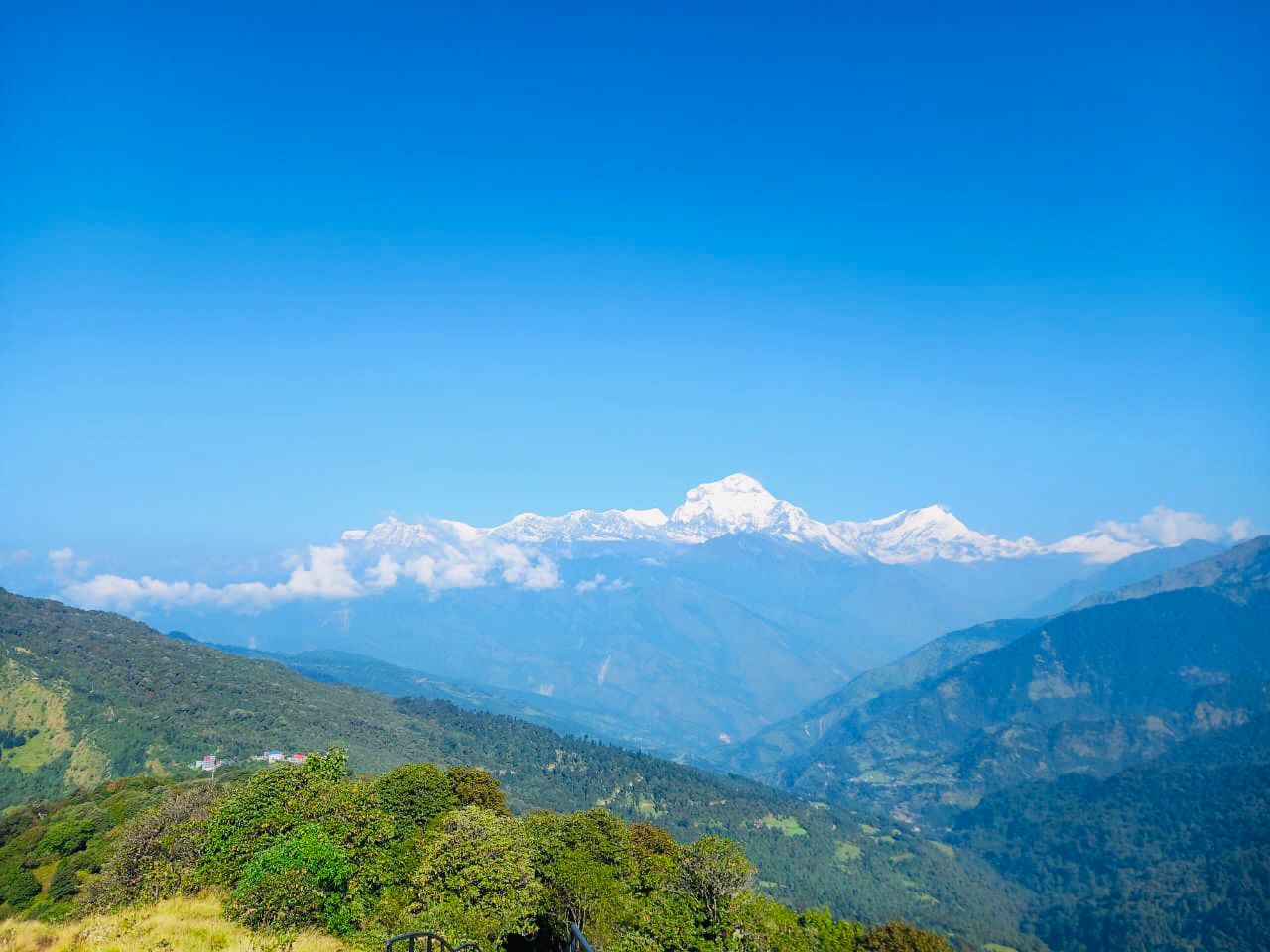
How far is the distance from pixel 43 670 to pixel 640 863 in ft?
677

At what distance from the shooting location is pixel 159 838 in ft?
156

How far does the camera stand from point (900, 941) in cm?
5850

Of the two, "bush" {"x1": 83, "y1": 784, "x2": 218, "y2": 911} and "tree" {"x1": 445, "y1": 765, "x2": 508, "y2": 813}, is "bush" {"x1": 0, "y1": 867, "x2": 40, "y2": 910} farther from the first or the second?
"tree" {"x1": 445, "y1": 765, "x2": 508, "y2": 813}

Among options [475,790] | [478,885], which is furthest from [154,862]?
[475,790]

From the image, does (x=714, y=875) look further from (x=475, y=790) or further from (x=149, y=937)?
(x=475, y=790)

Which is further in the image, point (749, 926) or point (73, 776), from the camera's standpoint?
point (73, 776)

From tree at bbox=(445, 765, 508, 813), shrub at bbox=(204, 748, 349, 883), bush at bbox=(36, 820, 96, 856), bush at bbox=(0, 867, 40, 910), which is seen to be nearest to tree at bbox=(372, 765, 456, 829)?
tree at bbox=(445, 765, 508, 813)

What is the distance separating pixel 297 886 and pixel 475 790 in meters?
35.9

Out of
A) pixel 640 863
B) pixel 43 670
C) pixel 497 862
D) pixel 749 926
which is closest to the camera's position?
pixel 749 926

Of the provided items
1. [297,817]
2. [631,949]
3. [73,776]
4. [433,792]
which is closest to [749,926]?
[631,949]

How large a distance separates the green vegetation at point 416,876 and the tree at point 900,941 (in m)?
0.20

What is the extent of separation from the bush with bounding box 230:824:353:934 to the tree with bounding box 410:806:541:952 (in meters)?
4.75

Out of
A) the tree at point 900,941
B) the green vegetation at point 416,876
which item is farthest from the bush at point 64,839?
the tree at point 900,941

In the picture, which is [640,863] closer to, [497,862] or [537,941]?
Result: [537,941]
